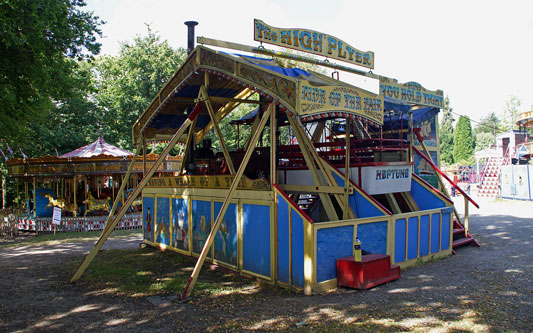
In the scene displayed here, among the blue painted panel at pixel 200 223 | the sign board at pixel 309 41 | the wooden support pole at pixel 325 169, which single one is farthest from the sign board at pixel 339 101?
the blue painted panel at pixel 200 223

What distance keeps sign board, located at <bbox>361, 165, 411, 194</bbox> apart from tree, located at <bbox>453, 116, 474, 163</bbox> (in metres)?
51.9

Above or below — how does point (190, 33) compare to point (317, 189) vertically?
above

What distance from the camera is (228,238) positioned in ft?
29.5

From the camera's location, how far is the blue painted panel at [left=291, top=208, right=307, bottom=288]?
718 centimetres

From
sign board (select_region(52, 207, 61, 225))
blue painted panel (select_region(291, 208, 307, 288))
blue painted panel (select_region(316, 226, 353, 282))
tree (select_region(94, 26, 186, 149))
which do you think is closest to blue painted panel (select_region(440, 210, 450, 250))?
blue painted panel (select_region(316, 226, 353, 282))

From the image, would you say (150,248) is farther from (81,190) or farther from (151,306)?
(81,190)

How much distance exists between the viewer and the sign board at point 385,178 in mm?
8922

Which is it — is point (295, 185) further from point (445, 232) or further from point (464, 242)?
point (464, 242)

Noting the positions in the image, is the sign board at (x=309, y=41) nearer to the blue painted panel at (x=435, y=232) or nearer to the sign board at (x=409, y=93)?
the sign board at (x=409, y=93)

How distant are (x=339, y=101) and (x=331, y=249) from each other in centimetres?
266

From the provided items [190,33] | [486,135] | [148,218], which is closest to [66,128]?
[190,33]

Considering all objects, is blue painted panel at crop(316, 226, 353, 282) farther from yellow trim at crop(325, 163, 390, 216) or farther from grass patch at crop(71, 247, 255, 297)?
grass patch at crop(71, 247, 255, 297)

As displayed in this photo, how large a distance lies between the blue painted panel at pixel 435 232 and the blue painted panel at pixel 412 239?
30.2 inches

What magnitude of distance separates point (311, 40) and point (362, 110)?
2.44 metres
